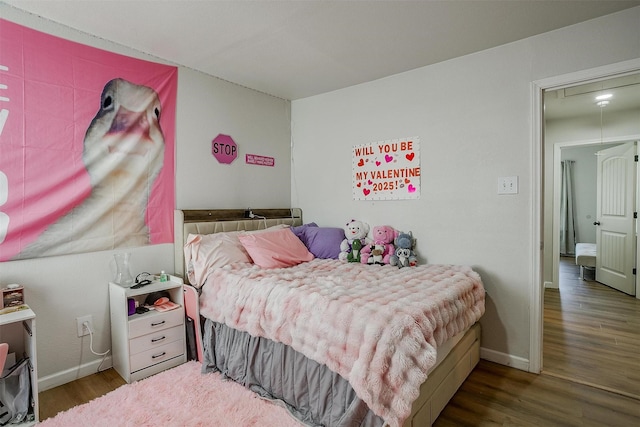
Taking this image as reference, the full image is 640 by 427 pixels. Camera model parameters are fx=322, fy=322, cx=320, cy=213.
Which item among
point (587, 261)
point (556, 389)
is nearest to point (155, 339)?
point (556, 389)

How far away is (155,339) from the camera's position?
7.40 feet

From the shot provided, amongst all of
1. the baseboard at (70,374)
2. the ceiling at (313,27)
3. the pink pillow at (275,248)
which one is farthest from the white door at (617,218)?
the baseboard at (70,374)

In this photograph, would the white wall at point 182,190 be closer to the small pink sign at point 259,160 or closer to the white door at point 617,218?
the small pink sign at point 259,160

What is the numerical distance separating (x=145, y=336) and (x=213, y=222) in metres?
1.04

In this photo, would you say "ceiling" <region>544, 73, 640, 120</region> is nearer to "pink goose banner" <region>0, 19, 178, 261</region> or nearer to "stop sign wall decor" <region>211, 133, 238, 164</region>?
"stop sign wall decor" <region>211, 133, 238, 164</region>

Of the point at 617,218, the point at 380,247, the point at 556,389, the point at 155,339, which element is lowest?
the point at 556,389

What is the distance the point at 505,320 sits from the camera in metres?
2.45

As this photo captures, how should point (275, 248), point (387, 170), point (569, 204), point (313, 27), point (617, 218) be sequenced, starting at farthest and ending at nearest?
point (569, 204)
point (617, 218)
point (387, 170)
point (275, 248)
point (313, 27)

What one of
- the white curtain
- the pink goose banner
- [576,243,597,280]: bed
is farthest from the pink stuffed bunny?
the white curtain

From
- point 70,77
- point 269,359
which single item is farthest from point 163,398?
point 70,77

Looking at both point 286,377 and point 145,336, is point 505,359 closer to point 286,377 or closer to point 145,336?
point 286,377

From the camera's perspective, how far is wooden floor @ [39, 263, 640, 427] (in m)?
1.80

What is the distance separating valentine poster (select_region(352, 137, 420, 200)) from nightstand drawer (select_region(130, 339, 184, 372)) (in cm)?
201

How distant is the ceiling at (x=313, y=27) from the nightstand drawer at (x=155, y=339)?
6.87 ft
